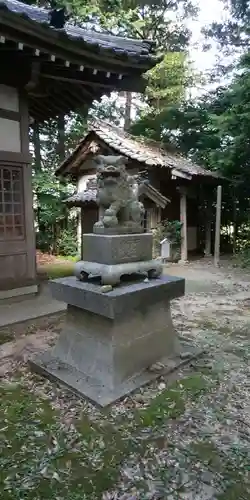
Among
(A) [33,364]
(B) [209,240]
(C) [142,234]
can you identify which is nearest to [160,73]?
(B) [209,240]

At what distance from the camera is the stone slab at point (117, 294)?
2.62 metres

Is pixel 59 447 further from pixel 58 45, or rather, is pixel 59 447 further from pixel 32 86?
pixel 32 86

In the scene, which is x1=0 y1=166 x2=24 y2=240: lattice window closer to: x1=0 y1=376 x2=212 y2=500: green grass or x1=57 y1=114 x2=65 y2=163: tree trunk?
x1=0 y1=376 x2=212 y2=500: green grass

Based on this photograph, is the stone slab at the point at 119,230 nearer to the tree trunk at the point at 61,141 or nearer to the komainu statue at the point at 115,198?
the komainu statue at the point at 115,198

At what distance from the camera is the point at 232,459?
200cm

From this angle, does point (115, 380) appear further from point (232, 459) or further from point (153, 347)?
point (232, 459)

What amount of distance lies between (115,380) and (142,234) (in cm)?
130

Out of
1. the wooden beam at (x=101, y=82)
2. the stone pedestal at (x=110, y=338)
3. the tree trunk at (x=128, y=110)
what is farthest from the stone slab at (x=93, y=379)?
the tree trunk at (x=128, y=110)

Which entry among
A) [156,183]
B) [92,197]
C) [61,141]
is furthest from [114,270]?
[61,141]

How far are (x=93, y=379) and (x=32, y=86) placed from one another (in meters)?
4.11

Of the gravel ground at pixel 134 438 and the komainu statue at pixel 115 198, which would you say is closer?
the gravel ground at pixel 134 438

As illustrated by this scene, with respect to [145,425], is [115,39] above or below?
above

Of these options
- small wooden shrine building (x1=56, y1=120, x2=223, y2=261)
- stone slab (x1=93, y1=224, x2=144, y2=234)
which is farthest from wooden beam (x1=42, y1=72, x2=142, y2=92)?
small wooden shrine building (x1=56, y1=120, x2=223, y2=261)

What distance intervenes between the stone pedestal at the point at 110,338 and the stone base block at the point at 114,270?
0.30ft
